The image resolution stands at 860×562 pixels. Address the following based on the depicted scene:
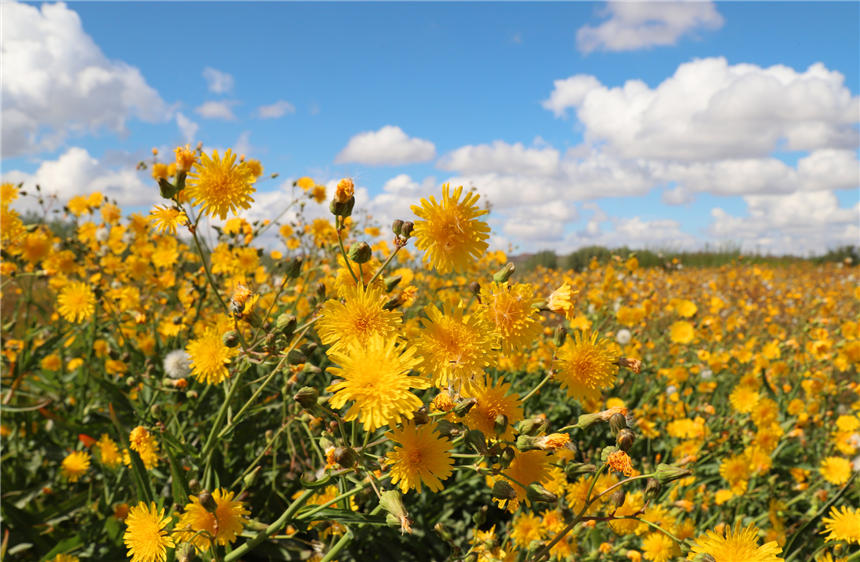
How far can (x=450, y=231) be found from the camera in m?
1.31

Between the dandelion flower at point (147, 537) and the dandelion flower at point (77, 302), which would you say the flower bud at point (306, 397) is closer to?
the dandelion flower at point (147, 537)

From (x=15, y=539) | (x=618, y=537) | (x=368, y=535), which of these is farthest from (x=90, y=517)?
(x=618, y=537)

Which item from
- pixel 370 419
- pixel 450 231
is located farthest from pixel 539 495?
pixel 450 231

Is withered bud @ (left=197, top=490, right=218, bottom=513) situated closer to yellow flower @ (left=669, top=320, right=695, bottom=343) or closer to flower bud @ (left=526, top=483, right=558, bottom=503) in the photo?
flower bud @ (left=526, top=483, right=558, bottom=503)

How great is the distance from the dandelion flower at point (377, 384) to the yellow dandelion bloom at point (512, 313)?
291mm

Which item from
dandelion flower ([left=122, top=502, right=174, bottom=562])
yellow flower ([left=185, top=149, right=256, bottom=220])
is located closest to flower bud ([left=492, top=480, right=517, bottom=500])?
dandelion flower ([left=122, top=502, right=174, bottom=562])

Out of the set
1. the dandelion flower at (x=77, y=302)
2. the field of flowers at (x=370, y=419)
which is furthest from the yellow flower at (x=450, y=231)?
the dandelion flower at (x=77, y=302)

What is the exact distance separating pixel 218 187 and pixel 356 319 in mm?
738

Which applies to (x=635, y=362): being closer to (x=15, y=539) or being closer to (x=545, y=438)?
(x=545, y=438)

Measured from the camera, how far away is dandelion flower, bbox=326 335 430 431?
104 cm

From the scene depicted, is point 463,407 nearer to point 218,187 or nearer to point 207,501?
point 207,501

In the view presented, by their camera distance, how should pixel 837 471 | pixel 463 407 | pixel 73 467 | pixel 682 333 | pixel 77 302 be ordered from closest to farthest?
pixel 463 407 < pixel 73 467 < pixel 77 302 < pixel 837 471 < pixel 682 333

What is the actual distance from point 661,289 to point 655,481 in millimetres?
8588

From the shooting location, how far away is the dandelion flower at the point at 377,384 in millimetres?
1040
